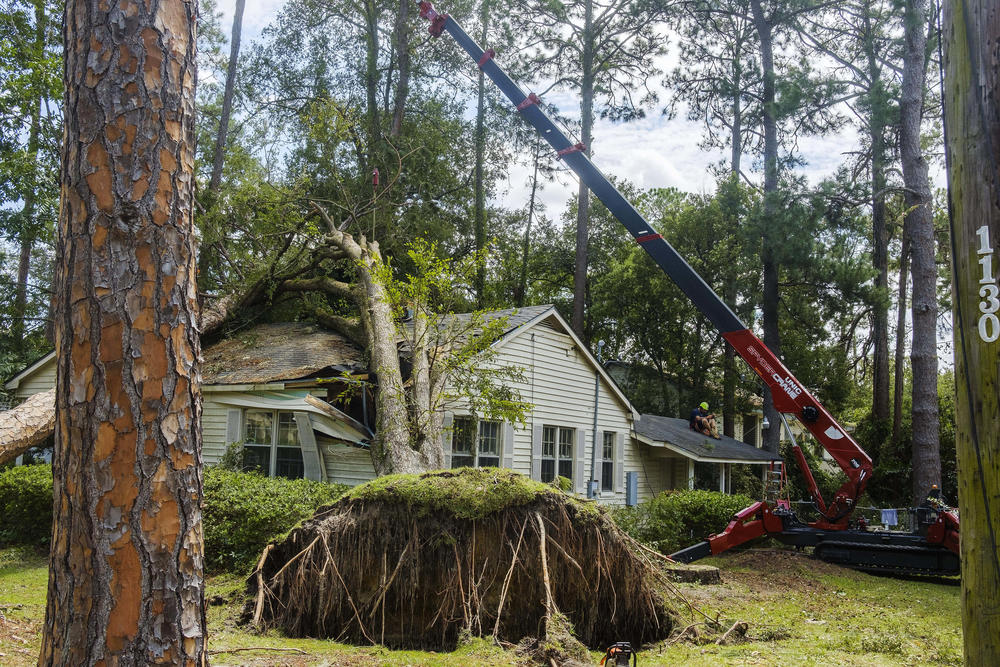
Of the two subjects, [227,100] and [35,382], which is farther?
[227,100]

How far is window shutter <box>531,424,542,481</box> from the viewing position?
1673 centimetres

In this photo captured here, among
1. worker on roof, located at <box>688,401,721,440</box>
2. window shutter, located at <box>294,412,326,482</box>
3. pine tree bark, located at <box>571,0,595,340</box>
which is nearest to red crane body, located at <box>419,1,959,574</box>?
window shutter, located at <box>294,412,326,482</box>

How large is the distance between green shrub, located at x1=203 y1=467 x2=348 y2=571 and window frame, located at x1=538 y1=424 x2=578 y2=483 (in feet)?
22.7

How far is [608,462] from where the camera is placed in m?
19.9

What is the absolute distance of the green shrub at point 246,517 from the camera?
35.9 ft

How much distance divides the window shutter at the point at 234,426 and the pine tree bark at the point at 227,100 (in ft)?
32.0

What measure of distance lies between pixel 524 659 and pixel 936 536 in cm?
836

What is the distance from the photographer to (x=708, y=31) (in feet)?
87.8

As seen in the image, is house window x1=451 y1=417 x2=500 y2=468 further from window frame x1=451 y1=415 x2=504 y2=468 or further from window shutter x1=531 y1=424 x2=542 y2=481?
window shutter x1=531 y1=424 x2=542 y2=481

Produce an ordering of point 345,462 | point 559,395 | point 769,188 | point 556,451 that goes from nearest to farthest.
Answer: point 345,462 → point 556,451 → point 559,395 → point 769,188

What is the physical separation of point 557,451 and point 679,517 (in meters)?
3.72

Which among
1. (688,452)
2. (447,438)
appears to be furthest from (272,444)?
(688,452)

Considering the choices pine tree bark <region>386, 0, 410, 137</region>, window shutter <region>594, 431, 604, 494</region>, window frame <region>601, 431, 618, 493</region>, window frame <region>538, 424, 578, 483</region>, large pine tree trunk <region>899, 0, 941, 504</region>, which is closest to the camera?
large pine tree trunk <region>899, 0, 941, 504</region>

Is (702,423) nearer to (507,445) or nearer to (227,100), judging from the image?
(507,445)
